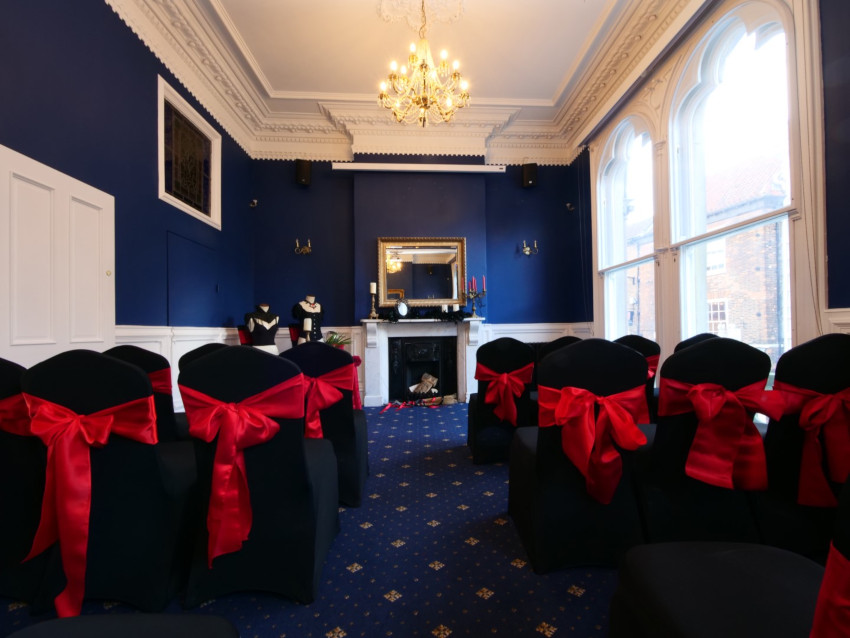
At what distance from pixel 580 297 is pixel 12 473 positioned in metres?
6.04

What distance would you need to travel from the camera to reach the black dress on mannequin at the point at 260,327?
184 inches

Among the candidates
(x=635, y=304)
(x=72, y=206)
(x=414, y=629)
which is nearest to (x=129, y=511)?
(x=414, y=629)

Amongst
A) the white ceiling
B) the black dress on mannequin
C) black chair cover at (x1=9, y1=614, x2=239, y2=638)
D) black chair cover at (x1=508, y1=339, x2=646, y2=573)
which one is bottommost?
black chair cover at (x1=508, y1=339, x2=646, y2=573)

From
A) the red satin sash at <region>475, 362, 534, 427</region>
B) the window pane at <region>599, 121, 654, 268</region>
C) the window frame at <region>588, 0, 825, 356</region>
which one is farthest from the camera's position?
the window pane at <region>599, 121, 654, 268</region>

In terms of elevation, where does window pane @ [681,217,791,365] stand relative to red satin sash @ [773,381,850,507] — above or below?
above

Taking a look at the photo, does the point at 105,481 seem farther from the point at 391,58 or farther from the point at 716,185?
the point at 391,58

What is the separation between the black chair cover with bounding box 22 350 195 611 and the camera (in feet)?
3.82

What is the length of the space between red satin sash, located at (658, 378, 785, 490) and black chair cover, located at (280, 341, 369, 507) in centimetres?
145

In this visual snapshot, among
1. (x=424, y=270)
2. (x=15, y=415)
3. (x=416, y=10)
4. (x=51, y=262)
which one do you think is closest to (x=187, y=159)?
(x=51, y=262)

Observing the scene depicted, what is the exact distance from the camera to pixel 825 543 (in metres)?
1.41

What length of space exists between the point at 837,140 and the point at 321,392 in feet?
10.9

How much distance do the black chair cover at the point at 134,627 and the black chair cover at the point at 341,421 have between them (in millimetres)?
1357

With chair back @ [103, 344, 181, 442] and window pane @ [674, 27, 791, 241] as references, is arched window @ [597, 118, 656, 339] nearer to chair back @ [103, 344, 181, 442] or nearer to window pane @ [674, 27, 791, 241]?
window pane @ [674, 27, 791, 241]

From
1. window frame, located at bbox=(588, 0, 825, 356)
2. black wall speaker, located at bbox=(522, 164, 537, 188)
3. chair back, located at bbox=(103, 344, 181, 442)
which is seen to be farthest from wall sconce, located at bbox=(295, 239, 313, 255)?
window frame, located at bbox=(588, 0, 825, 356)
